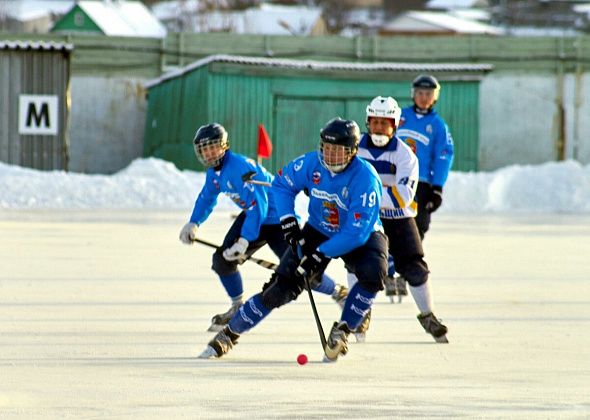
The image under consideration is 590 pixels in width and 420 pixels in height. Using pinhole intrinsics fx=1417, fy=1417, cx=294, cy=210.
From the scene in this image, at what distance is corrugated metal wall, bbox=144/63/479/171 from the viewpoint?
32406 mm

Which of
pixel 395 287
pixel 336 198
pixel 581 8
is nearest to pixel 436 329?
pixel 336 198

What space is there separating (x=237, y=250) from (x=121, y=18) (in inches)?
2493

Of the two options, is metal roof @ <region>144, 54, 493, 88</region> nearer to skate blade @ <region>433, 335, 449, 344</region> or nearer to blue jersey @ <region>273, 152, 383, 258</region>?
skate blade @ <region>433, 335, 449, 344</region>

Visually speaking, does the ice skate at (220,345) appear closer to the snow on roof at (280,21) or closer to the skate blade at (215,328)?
the skate blade at (215,328)

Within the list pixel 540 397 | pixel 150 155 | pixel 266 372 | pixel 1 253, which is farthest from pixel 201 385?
pixel 150 155

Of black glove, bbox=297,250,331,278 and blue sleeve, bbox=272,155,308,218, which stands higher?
blue sleeve, bbox=272,155,308,218

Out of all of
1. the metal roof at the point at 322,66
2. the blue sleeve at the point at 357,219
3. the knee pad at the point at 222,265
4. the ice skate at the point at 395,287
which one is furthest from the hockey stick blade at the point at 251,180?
the metal roof at the point at 322,66

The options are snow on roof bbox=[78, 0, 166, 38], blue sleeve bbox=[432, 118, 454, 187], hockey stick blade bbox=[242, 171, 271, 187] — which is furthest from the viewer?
snow on roof bbox=[78, 0, 166, 38]

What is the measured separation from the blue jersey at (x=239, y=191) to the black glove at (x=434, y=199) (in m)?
2.40

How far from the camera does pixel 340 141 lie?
7.96 metres

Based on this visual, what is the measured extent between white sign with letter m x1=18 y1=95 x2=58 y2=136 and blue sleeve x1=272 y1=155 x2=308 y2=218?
24729 millimetres

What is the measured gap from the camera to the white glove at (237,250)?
359 inches

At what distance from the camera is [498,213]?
1057 inches

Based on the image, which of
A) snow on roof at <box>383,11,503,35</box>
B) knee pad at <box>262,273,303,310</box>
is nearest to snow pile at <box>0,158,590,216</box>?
knee pad at <box>262,273,303,310</box>
